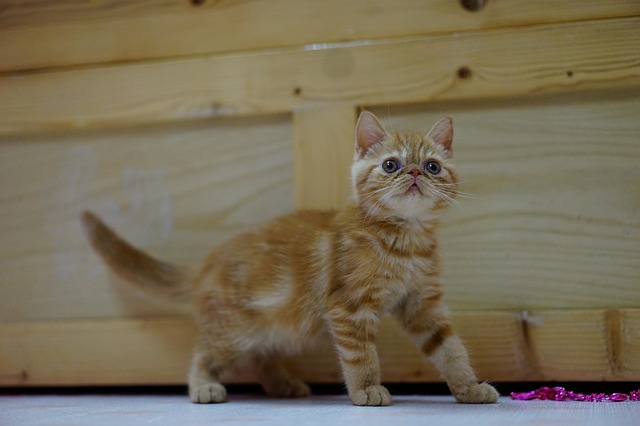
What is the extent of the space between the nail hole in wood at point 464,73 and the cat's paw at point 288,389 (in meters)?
0.96

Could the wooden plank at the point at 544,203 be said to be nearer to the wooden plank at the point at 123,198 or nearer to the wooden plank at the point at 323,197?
the wooden plank at the point at 323,197

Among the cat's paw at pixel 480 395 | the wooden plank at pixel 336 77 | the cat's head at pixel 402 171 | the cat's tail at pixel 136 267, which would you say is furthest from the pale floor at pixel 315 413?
the wooden plank at pixel 336 77

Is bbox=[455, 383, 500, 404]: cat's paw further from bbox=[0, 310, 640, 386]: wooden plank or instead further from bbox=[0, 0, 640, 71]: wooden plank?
bbox=[0, 0, 640, 71]: wooden plank

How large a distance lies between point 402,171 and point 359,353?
0.44 m

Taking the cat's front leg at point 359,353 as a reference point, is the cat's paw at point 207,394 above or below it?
below

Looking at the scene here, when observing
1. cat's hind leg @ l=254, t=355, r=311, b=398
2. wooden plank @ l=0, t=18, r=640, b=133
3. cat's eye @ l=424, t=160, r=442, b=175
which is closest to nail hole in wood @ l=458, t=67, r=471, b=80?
wooden plank @ l=0, t=18, r=640, b=133

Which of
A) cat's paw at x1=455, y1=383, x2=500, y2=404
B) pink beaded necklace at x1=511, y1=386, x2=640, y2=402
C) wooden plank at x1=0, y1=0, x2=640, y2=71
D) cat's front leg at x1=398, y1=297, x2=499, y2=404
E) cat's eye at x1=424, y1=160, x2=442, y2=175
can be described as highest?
wooden plank at x1=0, y1=0, x2=640, y2=71

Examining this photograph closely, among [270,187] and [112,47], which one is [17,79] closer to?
[112,47]

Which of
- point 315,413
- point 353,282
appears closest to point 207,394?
point 315,413

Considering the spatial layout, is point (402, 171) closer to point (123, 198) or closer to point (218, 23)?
point (218, 23)

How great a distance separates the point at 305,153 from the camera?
196 centimetres

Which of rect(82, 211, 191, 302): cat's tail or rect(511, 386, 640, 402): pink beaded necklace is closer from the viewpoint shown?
rect(511, 386, 640, 402): pink beaded necklace

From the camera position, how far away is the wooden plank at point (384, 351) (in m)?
1.80

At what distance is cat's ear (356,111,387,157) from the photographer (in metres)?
1.74
